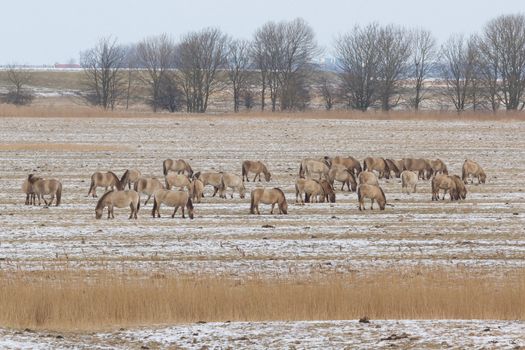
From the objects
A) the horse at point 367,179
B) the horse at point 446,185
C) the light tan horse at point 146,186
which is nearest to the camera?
the light tan horse at point 146,186

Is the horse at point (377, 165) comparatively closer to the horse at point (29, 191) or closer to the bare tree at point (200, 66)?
the horse at point (29, 191)

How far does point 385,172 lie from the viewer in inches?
1369

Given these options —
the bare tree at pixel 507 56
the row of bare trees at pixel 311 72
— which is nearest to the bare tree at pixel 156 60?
the row of bare trees at pixel 311 72

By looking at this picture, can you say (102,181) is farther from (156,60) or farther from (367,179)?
(156,60)

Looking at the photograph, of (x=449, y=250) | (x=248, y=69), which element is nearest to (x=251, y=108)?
(x=248, y=69)

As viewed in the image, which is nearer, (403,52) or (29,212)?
(29,212)

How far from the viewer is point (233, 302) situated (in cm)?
1418

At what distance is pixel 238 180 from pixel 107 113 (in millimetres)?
41773

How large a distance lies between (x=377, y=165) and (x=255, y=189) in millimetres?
10090

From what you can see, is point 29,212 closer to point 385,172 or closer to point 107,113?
point 385,172

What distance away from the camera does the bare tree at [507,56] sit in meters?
90.0

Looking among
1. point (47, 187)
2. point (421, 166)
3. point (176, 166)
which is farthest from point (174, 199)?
point (421, 166)

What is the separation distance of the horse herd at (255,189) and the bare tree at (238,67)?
62523 millimetres

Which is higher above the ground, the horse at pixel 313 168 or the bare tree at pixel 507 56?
the bare tree at pixel 507 56
